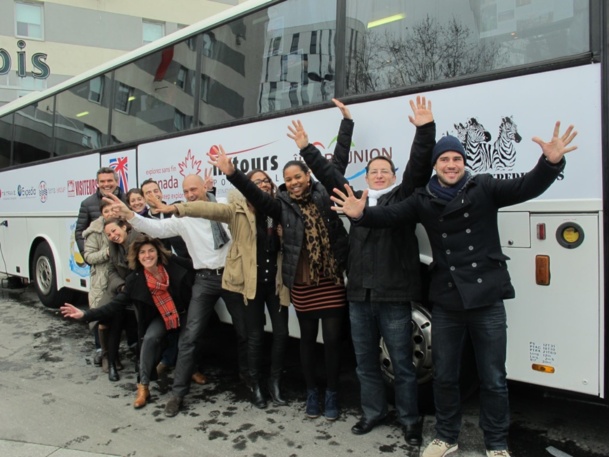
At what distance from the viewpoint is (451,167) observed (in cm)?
305

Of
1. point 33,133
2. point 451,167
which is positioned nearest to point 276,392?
point 451,167

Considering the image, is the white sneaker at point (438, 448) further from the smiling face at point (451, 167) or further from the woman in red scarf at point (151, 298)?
the woman in red scarf at point (151, 298)

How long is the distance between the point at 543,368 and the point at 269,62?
320cm

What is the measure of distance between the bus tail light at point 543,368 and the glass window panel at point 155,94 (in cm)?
382

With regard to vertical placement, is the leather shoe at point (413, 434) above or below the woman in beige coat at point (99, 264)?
below

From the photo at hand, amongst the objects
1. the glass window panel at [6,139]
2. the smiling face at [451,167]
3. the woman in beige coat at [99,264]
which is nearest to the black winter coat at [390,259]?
the smiling face at [451,167]

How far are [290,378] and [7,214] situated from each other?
638 centimetres

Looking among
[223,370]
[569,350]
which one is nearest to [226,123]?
[223,370]

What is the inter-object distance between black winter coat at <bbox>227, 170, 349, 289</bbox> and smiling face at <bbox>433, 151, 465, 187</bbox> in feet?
3.18

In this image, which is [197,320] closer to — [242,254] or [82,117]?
[242,254]

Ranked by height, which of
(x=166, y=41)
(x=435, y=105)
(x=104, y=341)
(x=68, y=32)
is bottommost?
(x=104, y=341)

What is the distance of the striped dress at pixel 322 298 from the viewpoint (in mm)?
3838

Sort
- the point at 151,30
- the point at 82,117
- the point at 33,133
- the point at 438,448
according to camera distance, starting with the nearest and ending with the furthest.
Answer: the point at 438,448
the point at 82,117
the point at 33,133
the point at 151,30

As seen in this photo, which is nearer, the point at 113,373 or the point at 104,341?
the point at 113,373
